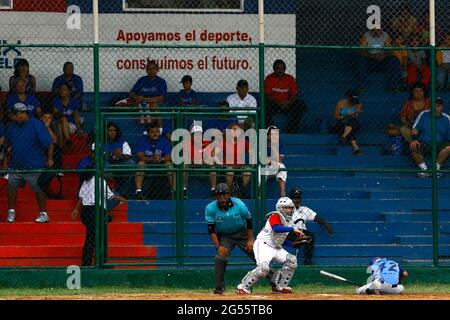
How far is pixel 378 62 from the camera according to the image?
87.1 ft

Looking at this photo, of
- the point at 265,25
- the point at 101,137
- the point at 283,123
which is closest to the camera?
the point at 101,137

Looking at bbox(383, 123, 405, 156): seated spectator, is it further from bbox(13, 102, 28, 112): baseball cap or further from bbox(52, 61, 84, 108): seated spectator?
bbox(13, 102, 28, 112): baseball cap

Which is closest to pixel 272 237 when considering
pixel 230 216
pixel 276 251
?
pixel 276 251

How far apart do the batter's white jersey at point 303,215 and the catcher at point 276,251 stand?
130 centimetres

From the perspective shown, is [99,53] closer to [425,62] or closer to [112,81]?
[112,81]

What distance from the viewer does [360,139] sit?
25.3 metres

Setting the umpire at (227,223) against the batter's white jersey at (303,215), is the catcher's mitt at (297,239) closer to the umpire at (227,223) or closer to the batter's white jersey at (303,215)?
the umpire at (227,223)

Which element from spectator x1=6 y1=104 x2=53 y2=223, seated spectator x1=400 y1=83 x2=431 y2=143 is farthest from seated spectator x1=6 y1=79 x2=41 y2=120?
seated spectator x1=400 y1=83 x2=431 y2=143

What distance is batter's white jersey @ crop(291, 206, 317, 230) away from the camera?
23.5 meters

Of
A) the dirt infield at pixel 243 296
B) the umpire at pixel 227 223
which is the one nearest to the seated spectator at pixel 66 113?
the umpire at pixel 227 223

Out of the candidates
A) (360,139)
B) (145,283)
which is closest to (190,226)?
(145,283)

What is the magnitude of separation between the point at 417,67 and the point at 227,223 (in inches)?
218

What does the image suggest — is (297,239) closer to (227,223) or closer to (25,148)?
(227,223)

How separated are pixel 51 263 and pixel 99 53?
158 inches
